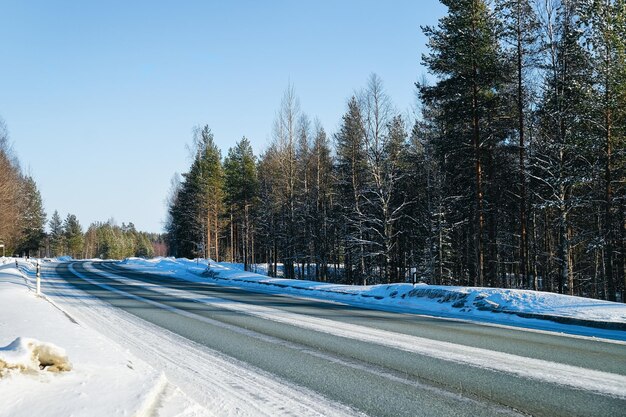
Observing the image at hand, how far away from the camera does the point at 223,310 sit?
13.5m

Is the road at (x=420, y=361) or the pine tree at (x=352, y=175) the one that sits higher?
the pine tree at (x=352, y=175)

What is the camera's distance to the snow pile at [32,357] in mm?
4551

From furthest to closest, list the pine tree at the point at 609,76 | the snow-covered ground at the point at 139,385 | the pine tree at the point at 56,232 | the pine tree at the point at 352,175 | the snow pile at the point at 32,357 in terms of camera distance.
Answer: the pine tree at the point at 56,232 < the pine tree at the point at 352,175 < the pine tree at the point at 609,76 < the snow pile at the point at 32,357 < the snow-covered ground at the point at 139,385

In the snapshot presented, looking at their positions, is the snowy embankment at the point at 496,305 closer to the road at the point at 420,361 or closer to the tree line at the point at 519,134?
the road at the point at 420,361

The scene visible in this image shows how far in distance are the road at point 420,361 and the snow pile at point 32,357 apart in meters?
2.56

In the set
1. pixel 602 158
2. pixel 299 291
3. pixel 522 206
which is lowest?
pixel 299 291

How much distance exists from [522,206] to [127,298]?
58.6 feet

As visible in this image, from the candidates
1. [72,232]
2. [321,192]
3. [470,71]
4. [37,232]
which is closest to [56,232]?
[72,232]

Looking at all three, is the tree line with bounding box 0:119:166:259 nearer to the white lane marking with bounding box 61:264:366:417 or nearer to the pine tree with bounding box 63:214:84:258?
the pine tree with bounding box 63:214:84:258

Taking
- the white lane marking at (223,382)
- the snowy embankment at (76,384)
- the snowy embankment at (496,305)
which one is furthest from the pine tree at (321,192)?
the snowy embankment at (76,384)

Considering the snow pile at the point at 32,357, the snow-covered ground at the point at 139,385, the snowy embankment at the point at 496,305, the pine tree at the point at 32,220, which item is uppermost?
the pine tree at the point at 32,220

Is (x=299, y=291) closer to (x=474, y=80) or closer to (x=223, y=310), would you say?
(x=223, y=310)

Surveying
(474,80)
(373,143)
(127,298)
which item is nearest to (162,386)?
(127,298)

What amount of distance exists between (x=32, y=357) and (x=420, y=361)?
4879 millimetres
